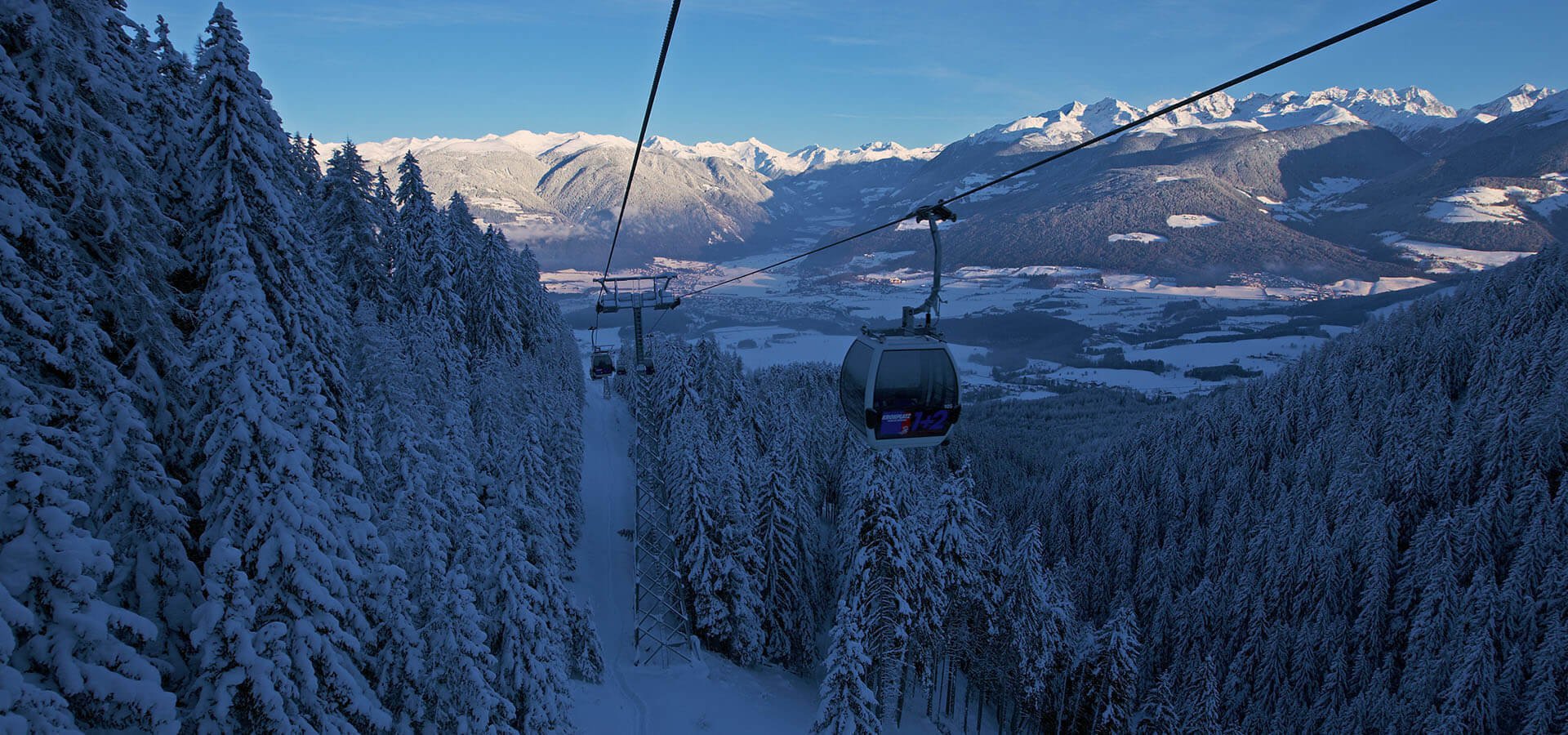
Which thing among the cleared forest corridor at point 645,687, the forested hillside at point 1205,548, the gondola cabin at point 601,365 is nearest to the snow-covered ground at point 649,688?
the cleared forest corridor at point 645,687

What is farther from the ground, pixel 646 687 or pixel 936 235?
pixel 936 235

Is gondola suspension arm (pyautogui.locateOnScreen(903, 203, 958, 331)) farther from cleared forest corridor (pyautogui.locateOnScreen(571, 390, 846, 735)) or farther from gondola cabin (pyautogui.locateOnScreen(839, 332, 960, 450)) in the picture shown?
cleared forest corridor (pyautogui.locateOnScreen(571, 390, 846, 735))

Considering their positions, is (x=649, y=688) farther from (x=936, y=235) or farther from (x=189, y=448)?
(x=936, y=235)

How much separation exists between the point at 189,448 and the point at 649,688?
21867mm

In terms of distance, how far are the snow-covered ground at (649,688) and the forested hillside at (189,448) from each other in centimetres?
903

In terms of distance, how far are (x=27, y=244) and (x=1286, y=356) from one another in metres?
247

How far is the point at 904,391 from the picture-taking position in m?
11.4

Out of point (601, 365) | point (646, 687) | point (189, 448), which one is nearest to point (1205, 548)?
point (646, 687)

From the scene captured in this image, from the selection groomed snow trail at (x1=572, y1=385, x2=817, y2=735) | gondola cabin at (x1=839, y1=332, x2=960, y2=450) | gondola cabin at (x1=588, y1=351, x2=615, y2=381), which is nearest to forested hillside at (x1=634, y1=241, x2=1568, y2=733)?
groomed snow trail at (x1=572, y1=385, x2=817, y2=735)

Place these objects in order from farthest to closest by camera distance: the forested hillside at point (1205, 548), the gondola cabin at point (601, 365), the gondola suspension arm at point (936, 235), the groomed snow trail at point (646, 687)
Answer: the gondola cabin at point (601, 365)
the forested hillside at point (1205, 548)
the groomed snow trail at point (646, 687)
the gondola suspension arm at point (936, 235)

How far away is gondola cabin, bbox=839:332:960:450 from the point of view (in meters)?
11.2

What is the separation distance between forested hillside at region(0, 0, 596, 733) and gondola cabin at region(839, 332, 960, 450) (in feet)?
30.5

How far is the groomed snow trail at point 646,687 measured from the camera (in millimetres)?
25719

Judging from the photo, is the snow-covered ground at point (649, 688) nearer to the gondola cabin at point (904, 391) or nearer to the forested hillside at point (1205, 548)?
the forested hillside at point (1205, 548)
